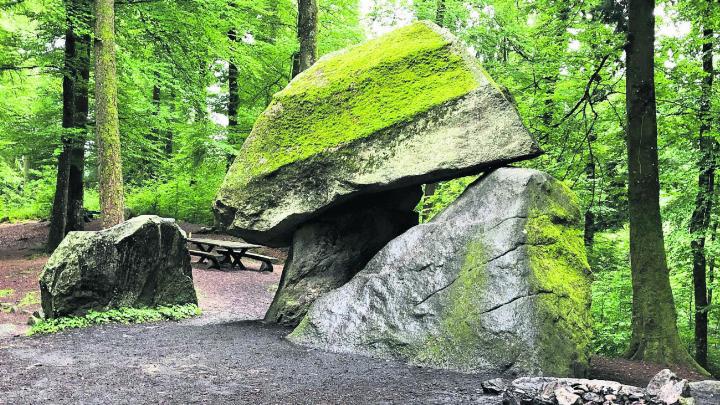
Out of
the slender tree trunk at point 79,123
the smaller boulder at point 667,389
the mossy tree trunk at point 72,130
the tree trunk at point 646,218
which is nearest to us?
the smaller boulder at point 667,389

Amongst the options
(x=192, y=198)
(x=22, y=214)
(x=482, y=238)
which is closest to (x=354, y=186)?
(x=482, y=238)

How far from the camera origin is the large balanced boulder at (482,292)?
5.09 m

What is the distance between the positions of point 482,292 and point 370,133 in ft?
7.74

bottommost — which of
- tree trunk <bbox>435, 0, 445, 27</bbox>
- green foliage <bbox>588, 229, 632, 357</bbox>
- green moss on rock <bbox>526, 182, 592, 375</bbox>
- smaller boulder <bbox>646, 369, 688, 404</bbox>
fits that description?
green foliage <bbox>588, 229, 632, 357</bbox>

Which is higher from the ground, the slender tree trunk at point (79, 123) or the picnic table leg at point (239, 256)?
the slender tree trunk at point (79, 123)

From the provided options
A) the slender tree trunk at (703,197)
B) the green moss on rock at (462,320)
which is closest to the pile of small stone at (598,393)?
the green moss on rock at (462,320)

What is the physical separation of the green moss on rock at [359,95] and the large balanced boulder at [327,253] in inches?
41.7

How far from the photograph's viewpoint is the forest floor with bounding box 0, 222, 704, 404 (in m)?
4.19

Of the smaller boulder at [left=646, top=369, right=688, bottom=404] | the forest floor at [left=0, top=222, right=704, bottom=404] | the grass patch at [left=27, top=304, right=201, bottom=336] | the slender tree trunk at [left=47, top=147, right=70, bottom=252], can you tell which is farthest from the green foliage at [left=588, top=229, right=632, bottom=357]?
the slender tree trunk at [left=47, top=147, right=70, bottom=252]

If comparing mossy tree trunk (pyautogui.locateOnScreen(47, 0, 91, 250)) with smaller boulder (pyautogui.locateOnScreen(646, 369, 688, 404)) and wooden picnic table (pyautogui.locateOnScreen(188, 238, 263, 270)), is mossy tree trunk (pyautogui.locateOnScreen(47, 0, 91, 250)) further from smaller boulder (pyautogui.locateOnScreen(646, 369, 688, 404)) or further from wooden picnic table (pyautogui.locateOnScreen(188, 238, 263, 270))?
smaller boulder (pyautogui.locateOnScreen(646, 369, 688, 404))

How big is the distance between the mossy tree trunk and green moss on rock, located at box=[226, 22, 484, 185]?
23.0ft

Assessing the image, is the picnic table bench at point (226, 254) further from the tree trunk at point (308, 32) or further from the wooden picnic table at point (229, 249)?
the tree trunk at point (308, 32)

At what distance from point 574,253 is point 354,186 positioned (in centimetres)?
261

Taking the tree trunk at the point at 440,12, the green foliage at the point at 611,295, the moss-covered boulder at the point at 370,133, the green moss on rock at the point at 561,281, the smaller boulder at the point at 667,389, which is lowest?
the green foliage at the point at 611,295
